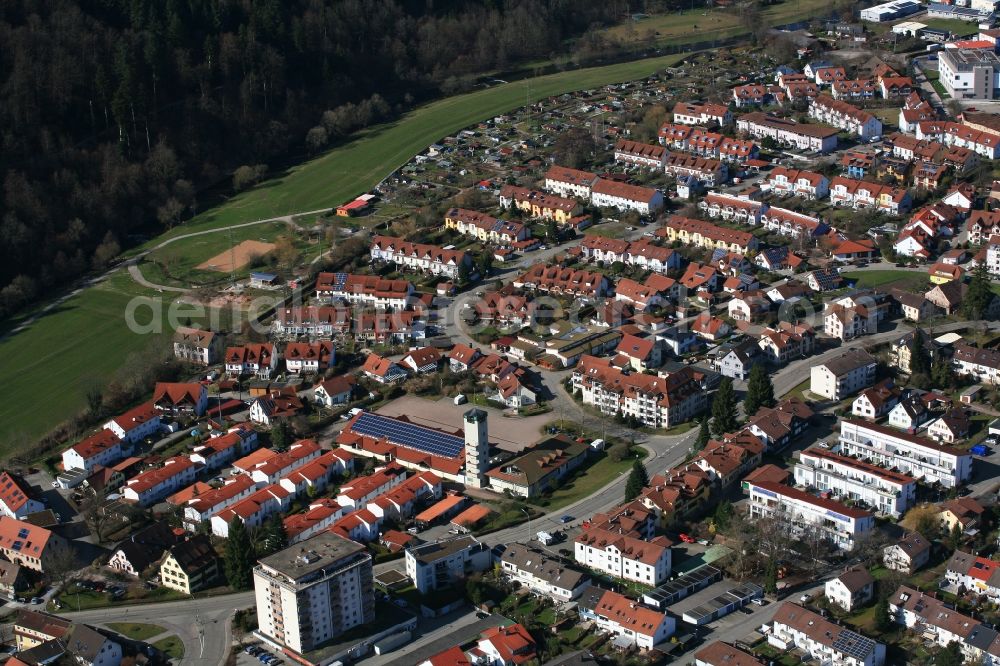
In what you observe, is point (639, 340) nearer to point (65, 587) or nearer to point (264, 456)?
point (264, 456)

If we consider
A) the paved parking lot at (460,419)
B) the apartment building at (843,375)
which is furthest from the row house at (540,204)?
the apartment building at (843,375)

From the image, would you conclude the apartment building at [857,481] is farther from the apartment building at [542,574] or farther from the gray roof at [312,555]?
the gray roof at [312,555]

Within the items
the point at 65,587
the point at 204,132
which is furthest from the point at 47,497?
the point at 204,132

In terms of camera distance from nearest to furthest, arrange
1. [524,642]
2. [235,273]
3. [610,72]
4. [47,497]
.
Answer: [524,642]
[47,497]
[235,273]
[610,72]

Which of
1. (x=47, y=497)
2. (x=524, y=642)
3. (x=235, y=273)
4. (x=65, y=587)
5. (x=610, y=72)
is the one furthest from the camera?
(x=610, y=72)

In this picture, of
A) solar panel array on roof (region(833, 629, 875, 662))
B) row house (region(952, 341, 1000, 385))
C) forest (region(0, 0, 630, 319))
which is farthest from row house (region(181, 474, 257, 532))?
row house (region(952, 341, 1000, 385))

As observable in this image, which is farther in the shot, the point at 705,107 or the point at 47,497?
the point at 705,107

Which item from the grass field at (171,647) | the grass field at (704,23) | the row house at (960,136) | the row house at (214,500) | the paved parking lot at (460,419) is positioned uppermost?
the grass field at (704,23)
